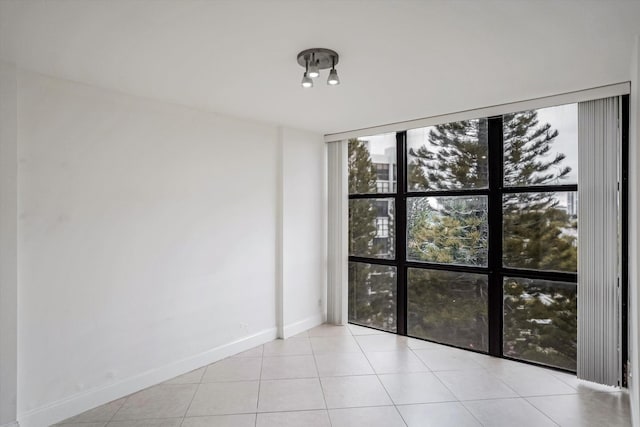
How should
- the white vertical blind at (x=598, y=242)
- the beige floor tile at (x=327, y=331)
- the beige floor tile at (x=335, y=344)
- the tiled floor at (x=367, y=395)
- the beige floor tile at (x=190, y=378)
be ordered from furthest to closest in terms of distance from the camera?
the beige floor tile at (x=327, y=331) → the beige floor tile at (x=335, y=344) → the beige floor tile at (x=190, y=378) → the white vertical blind at (x=598, y=242) → the tiled floor at (x=367, y=395)

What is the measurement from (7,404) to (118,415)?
702 millimetres

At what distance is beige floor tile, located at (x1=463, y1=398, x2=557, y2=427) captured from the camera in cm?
265

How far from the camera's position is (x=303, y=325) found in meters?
4.77

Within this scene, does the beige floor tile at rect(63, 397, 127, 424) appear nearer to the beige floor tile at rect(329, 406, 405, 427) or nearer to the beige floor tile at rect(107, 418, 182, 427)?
the beige floor tile at rect(107, 418, 182, 427)

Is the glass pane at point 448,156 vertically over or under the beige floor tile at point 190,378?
over

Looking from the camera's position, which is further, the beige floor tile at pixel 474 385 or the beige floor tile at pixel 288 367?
the beige floor tile at pixel 288 367

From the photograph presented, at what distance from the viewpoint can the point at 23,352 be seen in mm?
2537

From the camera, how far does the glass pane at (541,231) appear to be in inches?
134

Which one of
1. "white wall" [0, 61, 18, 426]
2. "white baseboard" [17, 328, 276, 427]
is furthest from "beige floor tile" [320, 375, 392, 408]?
"white wall" [0, 61, 18, 426]

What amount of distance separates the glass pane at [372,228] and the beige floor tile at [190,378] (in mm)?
2440

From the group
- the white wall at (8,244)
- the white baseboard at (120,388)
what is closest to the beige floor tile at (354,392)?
the white baseboard at (120,388)

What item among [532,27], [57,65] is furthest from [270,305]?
[532,27]

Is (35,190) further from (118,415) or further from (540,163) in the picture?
(540,163)

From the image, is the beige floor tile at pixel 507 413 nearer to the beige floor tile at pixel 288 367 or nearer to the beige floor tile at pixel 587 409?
the beige floor tile at pixel 587 409
